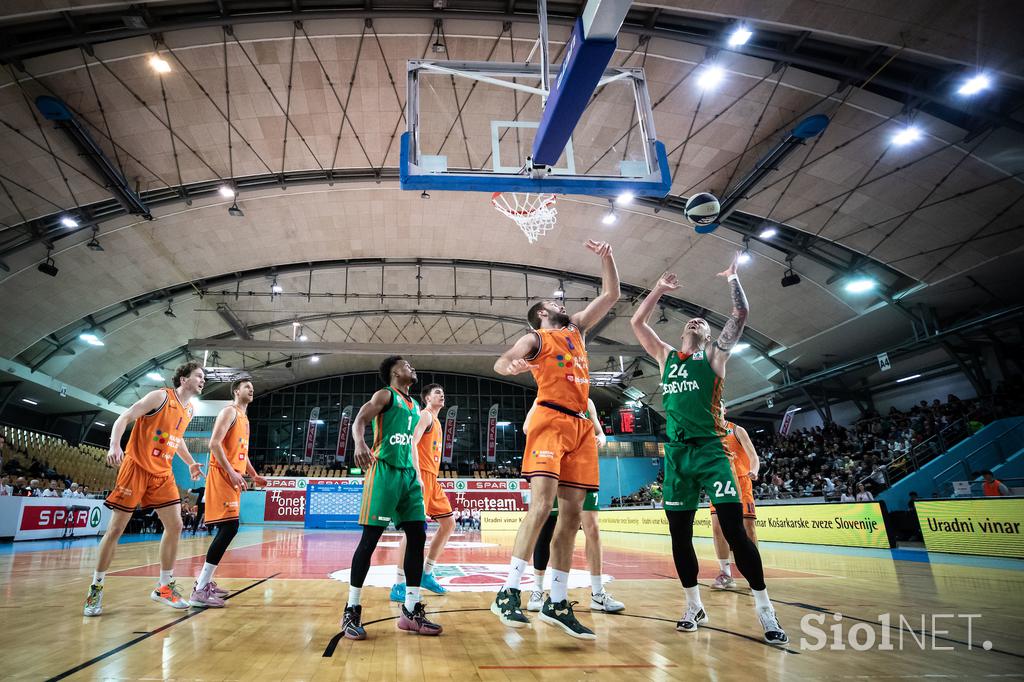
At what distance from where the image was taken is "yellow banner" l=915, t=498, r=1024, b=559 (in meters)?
7.38

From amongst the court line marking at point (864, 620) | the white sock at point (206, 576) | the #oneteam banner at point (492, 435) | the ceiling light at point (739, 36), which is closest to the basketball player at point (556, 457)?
the court line marking at point (864, 620)

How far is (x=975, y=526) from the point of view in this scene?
8.02 meters

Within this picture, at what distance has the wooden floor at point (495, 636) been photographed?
8.18 ft

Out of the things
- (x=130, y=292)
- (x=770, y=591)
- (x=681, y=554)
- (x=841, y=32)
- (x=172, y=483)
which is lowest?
(x=770, y=591)

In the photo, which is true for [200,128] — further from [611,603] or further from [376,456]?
[611,603]

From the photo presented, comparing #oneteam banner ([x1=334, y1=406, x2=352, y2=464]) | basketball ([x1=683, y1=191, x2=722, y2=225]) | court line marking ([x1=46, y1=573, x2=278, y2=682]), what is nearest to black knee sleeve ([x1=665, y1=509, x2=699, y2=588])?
court line marking ([x1=46, y1=573, x2=278, y2=682])

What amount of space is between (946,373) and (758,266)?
9.39m

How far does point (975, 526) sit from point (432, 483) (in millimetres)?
8311

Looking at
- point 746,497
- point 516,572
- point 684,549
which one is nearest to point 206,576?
point 516,572

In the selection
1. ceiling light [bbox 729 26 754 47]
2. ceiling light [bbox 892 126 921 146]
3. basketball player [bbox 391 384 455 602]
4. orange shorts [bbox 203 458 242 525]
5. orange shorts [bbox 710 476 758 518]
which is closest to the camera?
Result: orange shorts [bbox 203 458 242 525]

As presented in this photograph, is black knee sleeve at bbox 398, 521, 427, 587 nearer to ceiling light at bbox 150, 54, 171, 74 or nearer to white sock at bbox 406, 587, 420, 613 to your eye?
white sock at bbox 406, 587, 420, 613

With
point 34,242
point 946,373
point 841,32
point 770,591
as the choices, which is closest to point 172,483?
point 770,591

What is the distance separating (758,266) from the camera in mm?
18422

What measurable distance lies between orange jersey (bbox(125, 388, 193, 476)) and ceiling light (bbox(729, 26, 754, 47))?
11.6 metres
